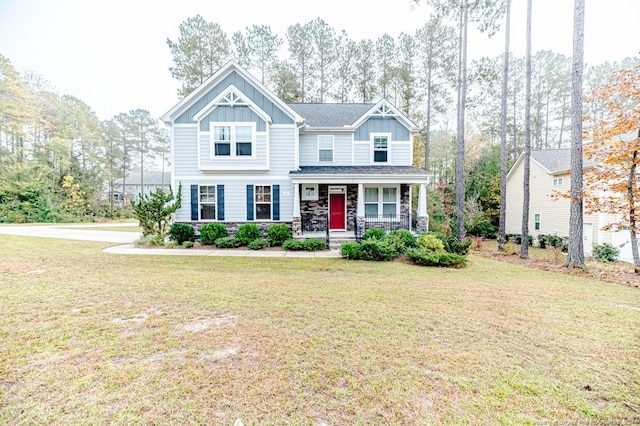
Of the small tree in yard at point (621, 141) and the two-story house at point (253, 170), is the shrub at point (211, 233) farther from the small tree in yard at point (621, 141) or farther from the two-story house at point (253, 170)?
the small tree in yard at point (621, 141)

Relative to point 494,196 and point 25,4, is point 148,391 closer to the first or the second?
point 25,4

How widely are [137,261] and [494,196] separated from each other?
2237cm

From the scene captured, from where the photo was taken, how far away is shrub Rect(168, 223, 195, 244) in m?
12.3

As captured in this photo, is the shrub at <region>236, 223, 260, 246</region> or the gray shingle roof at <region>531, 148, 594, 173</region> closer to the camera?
the shrub at <region>236, 223, 260, 246</region>

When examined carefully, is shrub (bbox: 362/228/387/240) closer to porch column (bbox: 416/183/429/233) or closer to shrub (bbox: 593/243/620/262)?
porch column (bbox: 416/183/429/233)

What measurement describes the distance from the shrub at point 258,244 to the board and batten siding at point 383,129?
727 cm

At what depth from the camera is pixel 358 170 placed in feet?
45.7

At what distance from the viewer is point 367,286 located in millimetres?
6477

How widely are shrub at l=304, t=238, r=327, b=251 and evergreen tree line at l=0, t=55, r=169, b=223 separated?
26736 mm

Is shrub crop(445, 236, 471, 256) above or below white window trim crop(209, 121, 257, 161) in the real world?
below

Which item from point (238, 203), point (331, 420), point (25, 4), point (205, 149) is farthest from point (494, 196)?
point (25, 4)

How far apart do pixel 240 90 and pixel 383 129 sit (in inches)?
292

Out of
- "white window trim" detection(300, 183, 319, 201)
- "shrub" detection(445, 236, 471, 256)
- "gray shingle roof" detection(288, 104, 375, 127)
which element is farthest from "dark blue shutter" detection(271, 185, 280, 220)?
"shrub" detection(445, 236, 471, 256)

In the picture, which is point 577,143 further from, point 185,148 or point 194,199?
point 185,148
